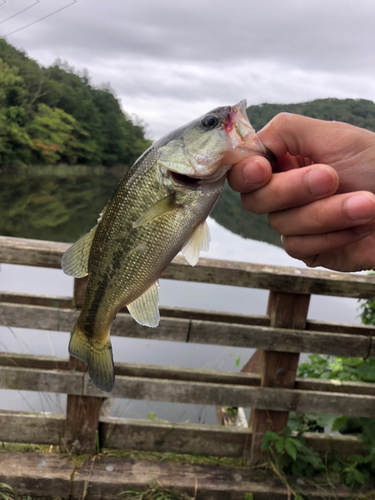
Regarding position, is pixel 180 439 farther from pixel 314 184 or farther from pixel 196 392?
pixel 314 184

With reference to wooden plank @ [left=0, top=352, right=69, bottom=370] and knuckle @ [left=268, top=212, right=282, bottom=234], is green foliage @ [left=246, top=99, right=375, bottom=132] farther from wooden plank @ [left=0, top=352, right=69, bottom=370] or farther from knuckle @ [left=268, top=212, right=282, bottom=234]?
wooden plank @ [left=0, top=352, right=69, bottom=370]

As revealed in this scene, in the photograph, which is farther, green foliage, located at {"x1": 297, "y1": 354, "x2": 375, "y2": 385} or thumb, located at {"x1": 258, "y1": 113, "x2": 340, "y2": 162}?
green foliage, located at {"x1": 297, "y1": 354, "x2": 375, "y2": 385}

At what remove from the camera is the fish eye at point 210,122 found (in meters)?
1.30

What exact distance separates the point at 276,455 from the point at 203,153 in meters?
2.64

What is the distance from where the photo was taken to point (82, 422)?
293 centimetres

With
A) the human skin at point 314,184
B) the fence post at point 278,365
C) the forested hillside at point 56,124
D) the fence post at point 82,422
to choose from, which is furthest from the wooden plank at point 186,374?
the forested hillside at point 56,124

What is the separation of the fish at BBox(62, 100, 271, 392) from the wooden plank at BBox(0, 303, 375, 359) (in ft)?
4.35

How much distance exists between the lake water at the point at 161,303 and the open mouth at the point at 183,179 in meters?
2.66

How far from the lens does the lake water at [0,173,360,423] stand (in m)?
4.84

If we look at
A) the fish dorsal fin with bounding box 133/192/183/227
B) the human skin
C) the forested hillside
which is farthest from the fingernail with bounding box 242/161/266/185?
the forested hillside

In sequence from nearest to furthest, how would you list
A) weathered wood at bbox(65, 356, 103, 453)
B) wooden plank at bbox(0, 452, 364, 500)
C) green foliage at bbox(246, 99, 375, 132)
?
1. wooden plank at bbox(0, 452, 364, 500)
2. weathered wood at bbox(65, 356, 103, 453)
3. green foliage at bbox(246, 99, 375, 132)

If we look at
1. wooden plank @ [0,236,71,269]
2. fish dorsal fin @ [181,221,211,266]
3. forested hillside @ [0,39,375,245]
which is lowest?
wooden plank @ [0,236,71,269]

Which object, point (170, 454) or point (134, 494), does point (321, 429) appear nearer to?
point (170, 454)

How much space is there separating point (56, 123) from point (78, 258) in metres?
36.7
